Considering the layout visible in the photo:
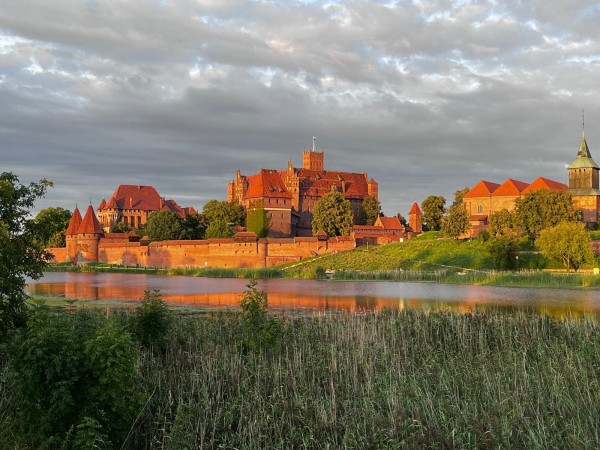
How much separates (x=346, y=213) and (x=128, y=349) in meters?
57.8

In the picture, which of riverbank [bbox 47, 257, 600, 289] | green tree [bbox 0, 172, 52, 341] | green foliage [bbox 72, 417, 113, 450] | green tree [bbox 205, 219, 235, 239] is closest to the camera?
green foliage [bbox 72, 417, 113, 450]

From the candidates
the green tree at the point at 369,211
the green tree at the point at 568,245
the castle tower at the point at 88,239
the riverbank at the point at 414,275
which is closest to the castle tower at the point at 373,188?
the green tree at the point at 369,211

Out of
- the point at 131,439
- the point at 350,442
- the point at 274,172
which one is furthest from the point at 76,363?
the point at 274,172

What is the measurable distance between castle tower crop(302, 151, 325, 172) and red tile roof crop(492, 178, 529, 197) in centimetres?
3280

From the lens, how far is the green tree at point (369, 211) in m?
79.6

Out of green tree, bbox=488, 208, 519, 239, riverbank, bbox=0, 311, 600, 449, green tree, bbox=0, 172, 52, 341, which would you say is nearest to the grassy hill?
green tree, bbox=488, 208, 519, 239

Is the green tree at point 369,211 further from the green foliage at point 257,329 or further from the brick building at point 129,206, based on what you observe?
the green foliage at point 257,329

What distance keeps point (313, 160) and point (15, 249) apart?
87004 millimetres

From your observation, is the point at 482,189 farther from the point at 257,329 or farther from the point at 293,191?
the point at 257,329

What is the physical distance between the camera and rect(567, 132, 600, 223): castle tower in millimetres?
62344

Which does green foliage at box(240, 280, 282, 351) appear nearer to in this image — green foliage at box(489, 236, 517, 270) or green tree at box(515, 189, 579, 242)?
green foliage at box(489, 236, 517, 270)

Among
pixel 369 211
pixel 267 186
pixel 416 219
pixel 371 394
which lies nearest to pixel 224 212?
pixel 267 186

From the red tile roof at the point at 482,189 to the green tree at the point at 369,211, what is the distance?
1343 centimetres

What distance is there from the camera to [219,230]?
218 feet
